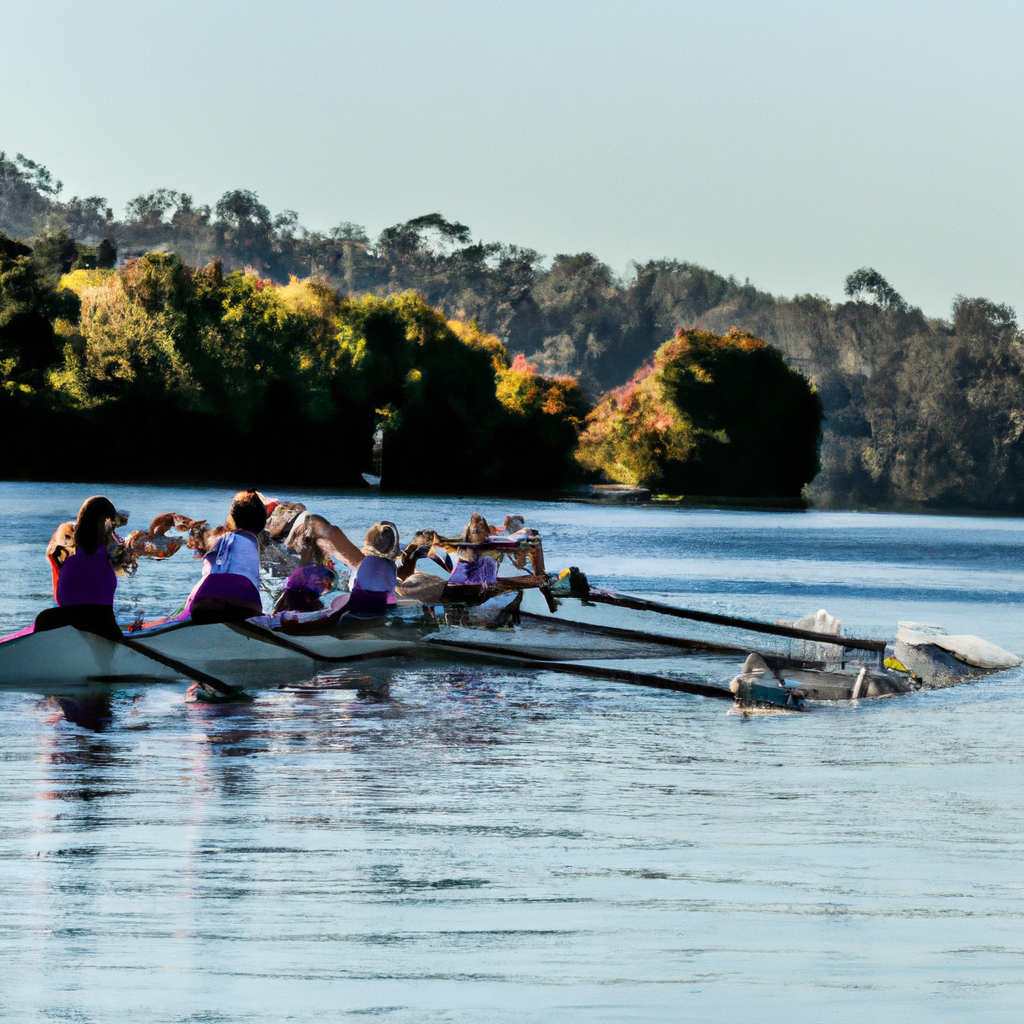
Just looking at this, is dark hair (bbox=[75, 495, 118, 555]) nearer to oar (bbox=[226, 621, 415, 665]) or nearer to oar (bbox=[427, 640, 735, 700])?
oar (bbox=[226, 621, 415, 665])

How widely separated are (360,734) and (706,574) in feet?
82.4

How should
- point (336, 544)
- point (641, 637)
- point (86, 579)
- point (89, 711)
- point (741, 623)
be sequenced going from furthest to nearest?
point (641, 637) → point (741, 623) → point (336, 544) → point (86, 579) → point (89, 711)

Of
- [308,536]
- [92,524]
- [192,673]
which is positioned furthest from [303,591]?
[92,524]

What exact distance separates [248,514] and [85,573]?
1355mm

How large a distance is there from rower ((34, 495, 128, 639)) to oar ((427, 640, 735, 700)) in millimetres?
3516

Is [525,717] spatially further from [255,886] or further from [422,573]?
[255,886]

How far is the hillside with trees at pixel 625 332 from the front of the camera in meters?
82.0

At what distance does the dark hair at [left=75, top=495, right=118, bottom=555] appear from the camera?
39.0 ft

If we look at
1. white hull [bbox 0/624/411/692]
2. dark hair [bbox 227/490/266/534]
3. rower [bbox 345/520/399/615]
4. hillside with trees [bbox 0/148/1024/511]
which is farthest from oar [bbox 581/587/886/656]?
hillside with trees [bbox 0/148/1024/511]

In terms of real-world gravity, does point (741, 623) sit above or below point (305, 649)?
above

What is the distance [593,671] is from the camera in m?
14.1

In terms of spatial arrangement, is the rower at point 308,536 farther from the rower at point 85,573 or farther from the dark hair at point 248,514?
the rower at point 85,573

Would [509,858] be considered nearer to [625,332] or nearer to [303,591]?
[303,591]

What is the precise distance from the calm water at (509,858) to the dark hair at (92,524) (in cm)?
132
